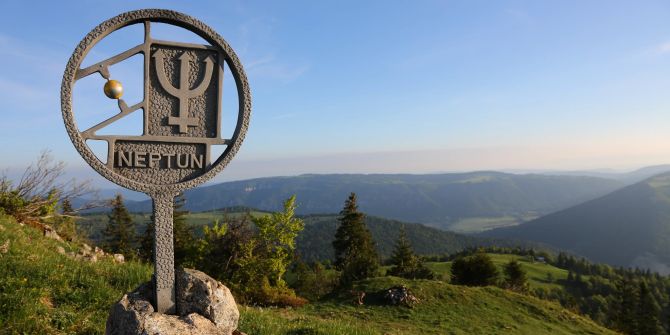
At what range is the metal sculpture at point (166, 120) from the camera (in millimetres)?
5660

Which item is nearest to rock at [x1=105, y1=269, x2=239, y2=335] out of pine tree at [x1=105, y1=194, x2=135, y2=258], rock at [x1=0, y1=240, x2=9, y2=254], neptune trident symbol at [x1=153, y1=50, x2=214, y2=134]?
neptune trident symbol at [x1=153, y1=50, x2=214, y2=134]

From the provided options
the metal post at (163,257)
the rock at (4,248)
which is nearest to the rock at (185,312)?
the metal post at (163,257)

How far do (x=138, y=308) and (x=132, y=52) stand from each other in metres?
3.63

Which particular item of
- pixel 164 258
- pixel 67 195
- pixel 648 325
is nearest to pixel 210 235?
pixel 67 195

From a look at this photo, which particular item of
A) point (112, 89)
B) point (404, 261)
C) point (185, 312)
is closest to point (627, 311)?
point (404, 261)

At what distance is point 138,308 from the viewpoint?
567 centimetres

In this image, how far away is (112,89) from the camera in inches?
218

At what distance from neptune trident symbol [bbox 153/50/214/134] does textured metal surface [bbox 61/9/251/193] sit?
0.43ft

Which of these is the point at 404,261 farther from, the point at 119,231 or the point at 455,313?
the point at 119,231

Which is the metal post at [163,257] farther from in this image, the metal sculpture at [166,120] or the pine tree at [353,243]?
the pine tree at [353,243]

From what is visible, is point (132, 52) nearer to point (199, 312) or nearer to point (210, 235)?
point (199, 312)

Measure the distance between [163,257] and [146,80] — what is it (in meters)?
2.62

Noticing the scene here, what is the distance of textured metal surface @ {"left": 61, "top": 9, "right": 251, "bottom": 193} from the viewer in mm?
5488

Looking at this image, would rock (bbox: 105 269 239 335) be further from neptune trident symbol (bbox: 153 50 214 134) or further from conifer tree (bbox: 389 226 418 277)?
conifer tree (bbox: 389 226 418 277)
